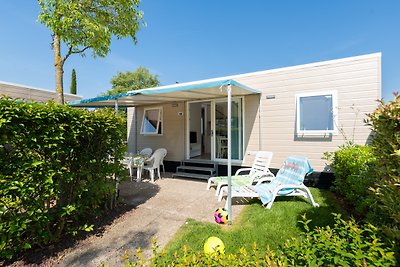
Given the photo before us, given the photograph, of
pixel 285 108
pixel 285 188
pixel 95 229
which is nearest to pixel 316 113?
pixel 285 108

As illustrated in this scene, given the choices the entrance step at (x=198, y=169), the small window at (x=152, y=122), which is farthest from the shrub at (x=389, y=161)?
the small window at (x=152, y=122)

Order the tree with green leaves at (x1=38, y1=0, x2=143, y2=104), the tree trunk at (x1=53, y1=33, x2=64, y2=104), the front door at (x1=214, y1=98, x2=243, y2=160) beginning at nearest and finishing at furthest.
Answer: the tree with green leaves at (x1=38, y1=0, x2=143, y2=104)
the tree trunk at (x1=53, y1=33, x2=64, y2=104)
the front door at (x1=214, y1=98, x2=243, y2=160)

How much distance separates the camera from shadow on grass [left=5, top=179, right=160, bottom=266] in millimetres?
2664

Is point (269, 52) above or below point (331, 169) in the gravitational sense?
above

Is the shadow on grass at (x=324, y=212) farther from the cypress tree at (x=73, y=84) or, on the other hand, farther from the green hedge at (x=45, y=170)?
the cypress tree at (x=73, y=84)

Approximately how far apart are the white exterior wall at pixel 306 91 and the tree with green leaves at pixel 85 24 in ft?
13.6

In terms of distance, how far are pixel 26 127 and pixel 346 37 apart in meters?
9.42

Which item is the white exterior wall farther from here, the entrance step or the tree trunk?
the tree trunk

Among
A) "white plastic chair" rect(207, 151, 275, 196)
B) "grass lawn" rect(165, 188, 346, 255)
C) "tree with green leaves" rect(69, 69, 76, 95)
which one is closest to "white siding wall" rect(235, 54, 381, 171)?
"white plastic chair" rect(207, 151, 275, 196)

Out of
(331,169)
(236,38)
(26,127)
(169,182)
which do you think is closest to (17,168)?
(26,127)

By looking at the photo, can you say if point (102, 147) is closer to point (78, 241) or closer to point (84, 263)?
point (78, 241)

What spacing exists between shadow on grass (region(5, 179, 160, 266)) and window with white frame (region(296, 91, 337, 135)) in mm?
4622

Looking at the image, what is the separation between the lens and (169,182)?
22.0ft

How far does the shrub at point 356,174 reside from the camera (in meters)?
3.37
